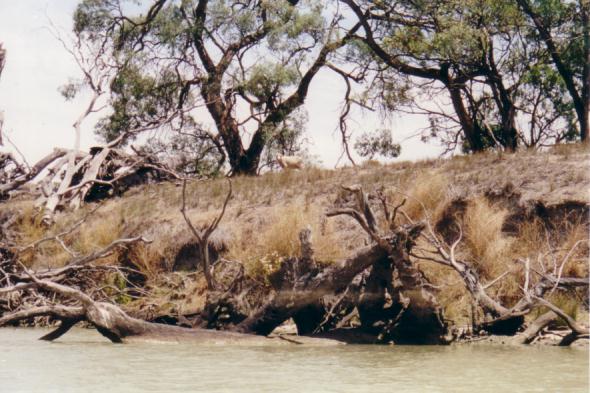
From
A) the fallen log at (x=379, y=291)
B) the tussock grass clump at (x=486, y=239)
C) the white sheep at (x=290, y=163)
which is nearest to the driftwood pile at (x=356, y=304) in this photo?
the fallen log at (x=379, y=291)

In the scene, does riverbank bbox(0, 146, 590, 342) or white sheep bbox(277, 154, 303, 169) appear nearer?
riverbank bbox(0, 146, 590, 342)

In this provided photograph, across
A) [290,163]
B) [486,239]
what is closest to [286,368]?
[486,239]

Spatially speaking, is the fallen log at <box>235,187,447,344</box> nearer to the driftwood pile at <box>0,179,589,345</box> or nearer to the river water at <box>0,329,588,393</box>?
the driftwood pile at <box>0,179,589,345</box>

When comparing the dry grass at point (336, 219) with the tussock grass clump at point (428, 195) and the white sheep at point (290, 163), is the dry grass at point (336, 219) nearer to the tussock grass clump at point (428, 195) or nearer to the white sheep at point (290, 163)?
the tussock grass clump at point (428, 195)

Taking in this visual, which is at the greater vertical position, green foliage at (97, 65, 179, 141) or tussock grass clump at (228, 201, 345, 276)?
green foliage at (97, 65, 179, 141)

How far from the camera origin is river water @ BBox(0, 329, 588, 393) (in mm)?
6715

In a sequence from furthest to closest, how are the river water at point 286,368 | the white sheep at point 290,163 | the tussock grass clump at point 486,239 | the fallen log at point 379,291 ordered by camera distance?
the white sheep at point 290,163, the tussock grass clump at point 486,239, the fallen log at point 379,291, the river water at point 286,368

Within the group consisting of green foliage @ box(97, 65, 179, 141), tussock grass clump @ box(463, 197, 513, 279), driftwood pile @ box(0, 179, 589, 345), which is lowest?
driftwood pile @ box(0, 179, 589, 345)

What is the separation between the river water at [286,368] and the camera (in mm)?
6715

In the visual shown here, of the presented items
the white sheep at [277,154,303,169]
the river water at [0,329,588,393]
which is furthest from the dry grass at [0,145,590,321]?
the white sheep at [277,154,303,169]

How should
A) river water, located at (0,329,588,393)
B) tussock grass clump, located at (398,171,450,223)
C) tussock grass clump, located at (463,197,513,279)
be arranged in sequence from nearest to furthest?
river water, located at (0,329,588,393), tussock grass clump, located at (463,197,513,279), tussock grass clump, located at (398,171,450,223)

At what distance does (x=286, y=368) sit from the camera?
7891mm

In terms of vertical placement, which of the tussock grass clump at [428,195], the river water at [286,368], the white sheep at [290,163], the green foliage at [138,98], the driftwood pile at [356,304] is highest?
the green foliage at [138,98]

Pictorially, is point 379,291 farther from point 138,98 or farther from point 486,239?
point 138,98
